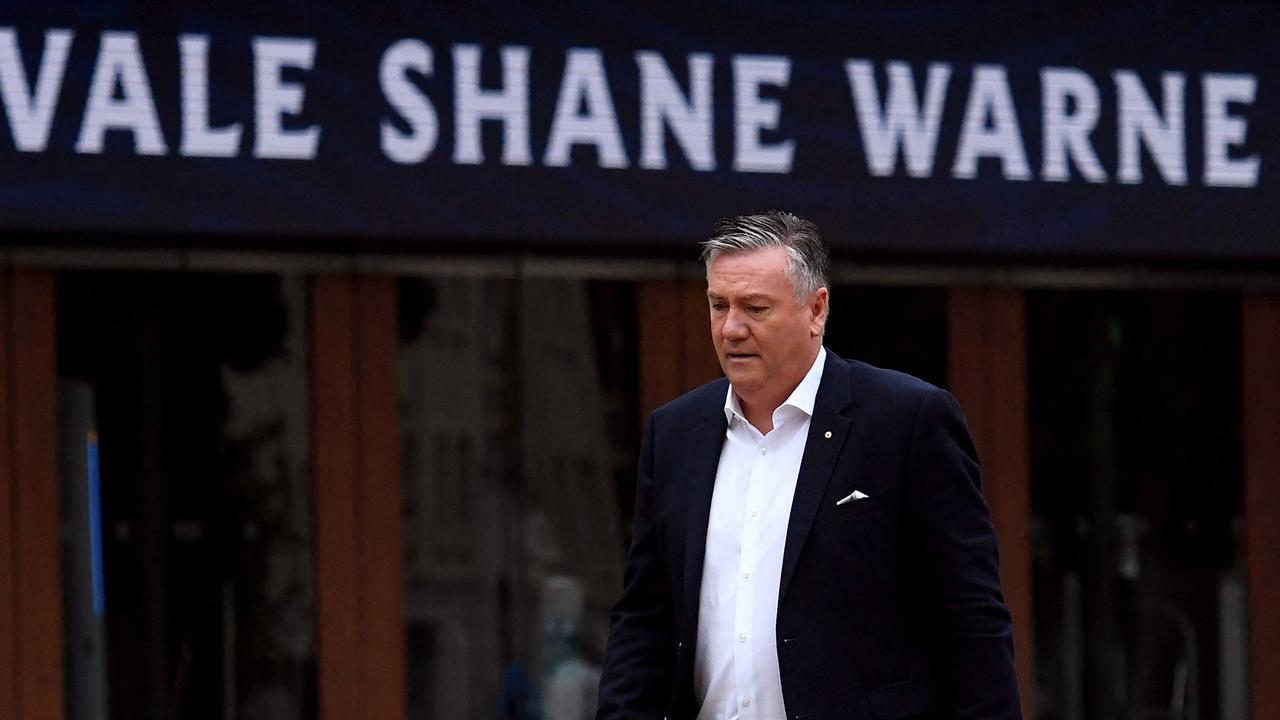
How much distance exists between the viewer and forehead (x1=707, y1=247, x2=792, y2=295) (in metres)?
3.49

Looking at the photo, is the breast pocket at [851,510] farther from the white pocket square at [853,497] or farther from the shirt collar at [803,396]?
the shirt collar at [803,396]

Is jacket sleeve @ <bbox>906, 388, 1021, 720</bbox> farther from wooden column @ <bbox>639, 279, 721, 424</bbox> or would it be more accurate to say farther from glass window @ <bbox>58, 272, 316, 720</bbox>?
glass window @ <bbox>58, 272, 316, 720</bbox>

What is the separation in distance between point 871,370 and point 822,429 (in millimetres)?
184

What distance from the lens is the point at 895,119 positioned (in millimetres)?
8203

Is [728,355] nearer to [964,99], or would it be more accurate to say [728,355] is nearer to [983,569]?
[983,569]

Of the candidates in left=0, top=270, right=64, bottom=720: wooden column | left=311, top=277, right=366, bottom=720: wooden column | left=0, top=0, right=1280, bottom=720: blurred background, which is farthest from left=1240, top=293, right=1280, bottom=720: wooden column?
left=0, top=270, right=64, bottom=720: wooden column

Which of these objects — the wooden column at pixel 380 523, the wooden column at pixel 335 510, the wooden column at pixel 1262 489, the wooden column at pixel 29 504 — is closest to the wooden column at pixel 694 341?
the wooden column at pixel 380 523

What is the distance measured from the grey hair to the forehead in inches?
0.4

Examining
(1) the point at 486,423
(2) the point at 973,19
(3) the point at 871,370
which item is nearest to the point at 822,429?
(3) the point at 871,370

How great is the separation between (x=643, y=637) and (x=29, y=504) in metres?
4.60

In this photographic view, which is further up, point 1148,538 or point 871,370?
point 871,370

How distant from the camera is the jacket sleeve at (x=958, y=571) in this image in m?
3.41

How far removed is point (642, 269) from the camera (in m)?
8.21

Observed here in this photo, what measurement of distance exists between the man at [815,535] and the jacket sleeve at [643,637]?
0.27 ft
